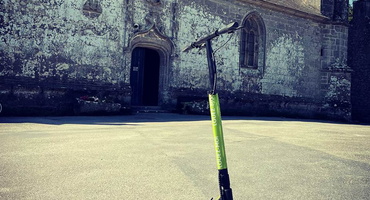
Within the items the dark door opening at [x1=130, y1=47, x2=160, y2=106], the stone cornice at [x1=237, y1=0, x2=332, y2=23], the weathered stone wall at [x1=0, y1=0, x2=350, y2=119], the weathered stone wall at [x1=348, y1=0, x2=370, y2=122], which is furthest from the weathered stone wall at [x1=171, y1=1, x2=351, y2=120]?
the weathered stone wall at [x1=348, y1=0, x2=370, y2=122]

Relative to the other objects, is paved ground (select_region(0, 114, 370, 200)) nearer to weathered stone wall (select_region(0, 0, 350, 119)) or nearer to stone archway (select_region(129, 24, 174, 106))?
weathered stone wall (select_region(0, 0, 350, 119))

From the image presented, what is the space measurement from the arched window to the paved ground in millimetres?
9656

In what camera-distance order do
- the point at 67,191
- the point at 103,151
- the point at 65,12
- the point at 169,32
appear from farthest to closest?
the point at 169,32 → the point at 65,12 → the point at 103,151 → the point at 67,191

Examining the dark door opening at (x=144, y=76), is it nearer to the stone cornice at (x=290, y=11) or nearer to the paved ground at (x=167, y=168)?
the stone cornice at (x=290, y=11)

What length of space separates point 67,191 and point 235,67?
11.9 m

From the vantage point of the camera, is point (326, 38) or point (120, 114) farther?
point (326, 38)

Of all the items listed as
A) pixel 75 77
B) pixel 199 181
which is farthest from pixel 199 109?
pixel 199 181

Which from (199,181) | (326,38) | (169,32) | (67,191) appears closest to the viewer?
(67,191)

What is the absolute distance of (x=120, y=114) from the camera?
9945mm

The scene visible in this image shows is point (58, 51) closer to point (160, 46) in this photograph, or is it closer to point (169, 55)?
point (160, 46)

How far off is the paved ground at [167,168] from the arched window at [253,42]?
31.7ft

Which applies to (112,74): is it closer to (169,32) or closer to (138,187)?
(169,32)

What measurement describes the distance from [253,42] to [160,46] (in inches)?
225

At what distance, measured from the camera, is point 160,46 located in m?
11.7
